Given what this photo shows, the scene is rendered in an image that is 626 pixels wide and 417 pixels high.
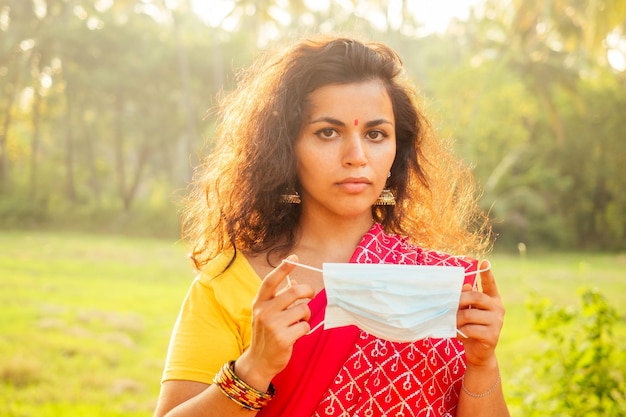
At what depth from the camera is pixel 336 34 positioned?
2.26m

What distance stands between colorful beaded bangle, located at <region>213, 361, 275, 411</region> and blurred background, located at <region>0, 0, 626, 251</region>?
54.0 feet

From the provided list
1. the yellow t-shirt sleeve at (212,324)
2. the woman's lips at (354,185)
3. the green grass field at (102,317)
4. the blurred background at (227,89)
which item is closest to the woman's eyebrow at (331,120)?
the woman's lips at (354,185)

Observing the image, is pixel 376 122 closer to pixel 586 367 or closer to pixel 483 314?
pixel 483 314

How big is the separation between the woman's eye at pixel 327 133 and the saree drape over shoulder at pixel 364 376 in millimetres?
457

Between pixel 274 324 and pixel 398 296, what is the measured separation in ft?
1.07

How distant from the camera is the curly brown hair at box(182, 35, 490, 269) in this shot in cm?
212

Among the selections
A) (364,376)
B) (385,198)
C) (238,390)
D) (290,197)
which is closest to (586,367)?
(385,198)

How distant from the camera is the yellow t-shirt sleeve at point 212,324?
73.9 inches

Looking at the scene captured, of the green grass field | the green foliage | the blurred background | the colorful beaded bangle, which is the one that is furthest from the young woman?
the blurred background

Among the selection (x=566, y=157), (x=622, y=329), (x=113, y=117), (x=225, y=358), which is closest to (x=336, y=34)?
(x=225, y=358)

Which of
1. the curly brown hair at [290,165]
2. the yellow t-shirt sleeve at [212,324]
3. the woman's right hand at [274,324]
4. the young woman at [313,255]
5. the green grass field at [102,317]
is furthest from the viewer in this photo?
the green grass field at [102,317]

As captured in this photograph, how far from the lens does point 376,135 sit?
207 cm

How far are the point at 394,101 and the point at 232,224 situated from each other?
66 centimetres

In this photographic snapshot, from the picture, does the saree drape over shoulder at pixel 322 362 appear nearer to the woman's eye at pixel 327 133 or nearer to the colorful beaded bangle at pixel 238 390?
the colorful beaded bangle at pixel 238 390
